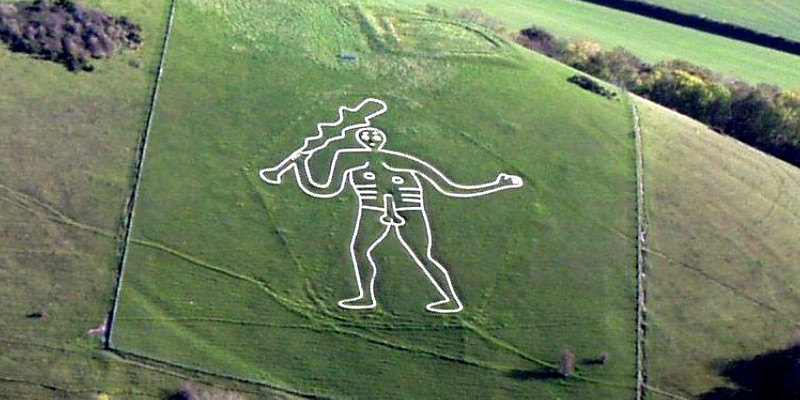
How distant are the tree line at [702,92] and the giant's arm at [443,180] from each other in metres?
20.0

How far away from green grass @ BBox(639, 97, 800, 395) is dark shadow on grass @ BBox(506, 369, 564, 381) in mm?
6009

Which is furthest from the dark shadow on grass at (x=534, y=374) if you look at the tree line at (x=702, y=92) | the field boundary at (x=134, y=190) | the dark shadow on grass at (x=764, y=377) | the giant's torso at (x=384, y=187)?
the tree line at (x=702, y=92)

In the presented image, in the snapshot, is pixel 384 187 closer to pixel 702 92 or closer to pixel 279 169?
pixel 279 169

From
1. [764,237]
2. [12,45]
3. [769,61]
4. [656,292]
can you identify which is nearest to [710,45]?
[769,61]

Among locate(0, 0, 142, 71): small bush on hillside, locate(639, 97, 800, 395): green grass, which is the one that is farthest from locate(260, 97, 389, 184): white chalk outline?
locate(639, 97, 800, 395): green grass

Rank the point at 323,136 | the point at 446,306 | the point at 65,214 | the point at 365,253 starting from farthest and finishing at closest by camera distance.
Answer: the point at 323,136 < the point at 365,253 < the point at 65,214 < the point at 446,306

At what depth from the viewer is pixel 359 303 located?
192 ft

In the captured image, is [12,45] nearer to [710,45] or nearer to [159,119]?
[159,119]

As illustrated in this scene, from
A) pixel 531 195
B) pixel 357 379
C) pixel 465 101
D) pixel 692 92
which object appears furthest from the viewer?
pixel 692 92

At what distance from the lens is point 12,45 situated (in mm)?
69688

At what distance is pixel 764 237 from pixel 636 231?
9.47 m

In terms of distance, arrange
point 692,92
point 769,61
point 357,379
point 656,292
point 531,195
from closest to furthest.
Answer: point 357,379 < point 656,292 < point 531,195 < point 692,92 < point 769,61

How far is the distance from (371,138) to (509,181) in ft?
32.6

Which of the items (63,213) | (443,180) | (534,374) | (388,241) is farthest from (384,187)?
(63,213)
